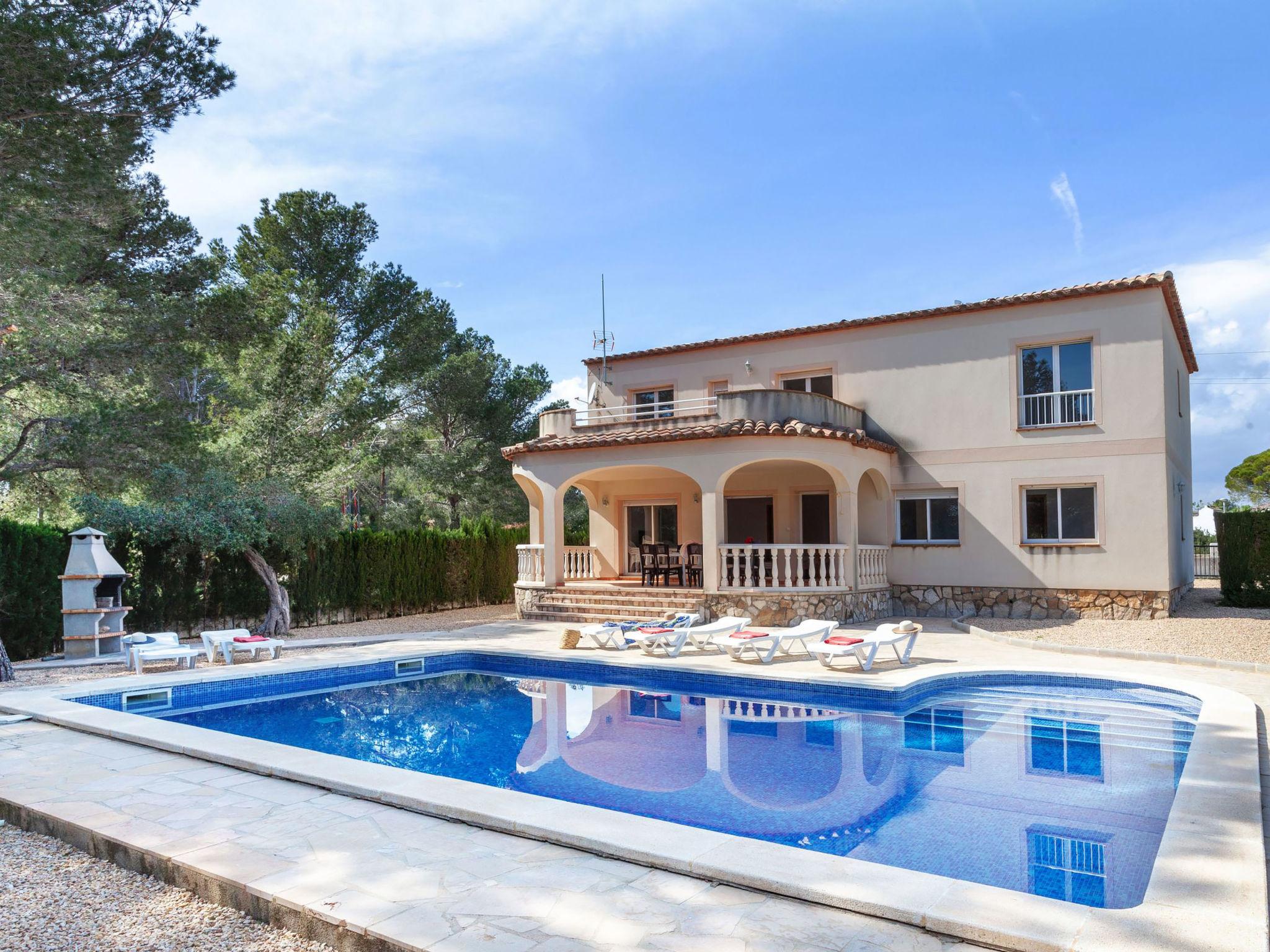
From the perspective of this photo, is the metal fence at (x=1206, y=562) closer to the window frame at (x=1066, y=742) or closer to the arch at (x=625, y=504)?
the arch at (x=625, y=504)

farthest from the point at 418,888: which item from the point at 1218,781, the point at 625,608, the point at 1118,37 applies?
the point at 1118,37

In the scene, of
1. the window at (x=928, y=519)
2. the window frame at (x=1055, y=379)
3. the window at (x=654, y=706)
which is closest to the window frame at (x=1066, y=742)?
the window at (x=654, y=706)

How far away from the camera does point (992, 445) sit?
19.0 metres

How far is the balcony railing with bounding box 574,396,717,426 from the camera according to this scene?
19641 mm

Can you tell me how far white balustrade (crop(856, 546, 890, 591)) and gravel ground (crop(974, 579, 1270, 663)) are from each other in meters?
2.20

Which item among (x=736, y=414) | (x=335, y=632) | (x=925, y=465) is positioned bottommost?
(x=335, y=632)

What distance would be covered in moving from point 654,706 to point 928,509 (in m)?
10.9

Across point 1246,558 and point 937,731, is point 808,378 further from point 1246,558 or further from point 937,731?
point 937,731

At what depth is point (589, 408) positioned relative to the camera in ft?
76.3

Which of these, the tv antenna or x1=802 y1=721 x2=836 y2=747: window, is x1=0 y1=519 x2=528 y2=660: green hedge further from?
x1=802 y1=721 x2=836 y2=747: window

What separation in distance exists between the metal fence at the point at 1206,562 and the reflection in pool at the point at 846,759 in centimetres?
2806

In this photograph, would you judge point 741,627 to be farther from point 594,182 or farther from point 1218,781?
point 594,182

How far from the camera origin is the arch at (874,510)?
795 inches

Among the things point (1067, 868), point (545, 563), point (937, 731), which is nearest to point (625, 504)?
point (545, 563)
